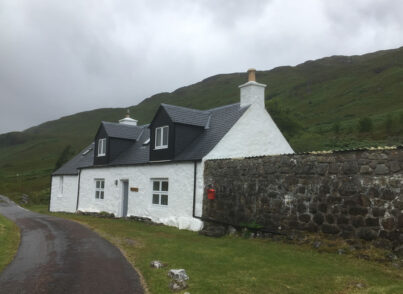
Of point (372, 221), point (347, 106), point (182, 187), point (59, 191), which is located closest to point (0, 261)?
point (182, 187)

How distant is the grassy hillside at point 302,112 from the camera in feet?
158

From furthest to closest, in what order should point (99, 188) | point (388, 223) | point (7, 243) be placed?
1. point (99, 188)
2. point (7, 243)
3. point (388, 223)

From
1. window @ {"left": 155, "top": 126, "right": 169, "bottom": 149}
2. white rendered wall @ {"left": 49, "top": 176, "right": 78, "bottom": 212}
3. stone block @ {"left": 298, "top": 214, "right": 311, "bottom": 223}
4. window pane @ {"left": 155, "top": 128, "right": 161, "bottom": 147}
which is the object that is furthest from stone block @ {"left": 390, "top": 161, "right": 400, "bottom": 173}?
white rendered wall @ {"left": 49, "top": 176, "right": 78, "bottom": 212}

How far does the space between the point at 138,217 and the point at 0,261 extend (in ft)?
34.3

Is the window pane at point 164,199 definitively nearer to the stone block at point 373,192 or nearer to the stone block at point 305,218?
the stone block at point 305,218

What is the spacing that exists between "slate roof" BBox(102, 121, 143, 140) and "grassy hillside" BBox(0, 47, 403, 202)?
19837 mm

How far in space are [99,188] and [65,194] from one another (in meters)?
6.29

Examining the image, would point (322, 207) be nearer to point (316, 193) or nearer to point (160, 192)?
point (316, 193)

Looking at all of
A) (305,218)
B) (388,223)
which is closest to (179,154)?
(305,218)

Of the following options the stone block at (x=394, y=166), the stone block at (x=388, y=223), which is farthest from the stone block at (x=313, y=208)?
the stone block at (x=394, y=166)

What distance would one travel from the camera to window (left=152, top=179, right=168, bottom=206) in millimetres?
18000

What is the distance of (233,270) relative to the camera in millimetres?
8633

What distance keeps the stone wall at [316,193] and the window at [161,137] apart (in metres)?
4.51

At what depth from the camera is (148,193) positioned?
19.0 metres
